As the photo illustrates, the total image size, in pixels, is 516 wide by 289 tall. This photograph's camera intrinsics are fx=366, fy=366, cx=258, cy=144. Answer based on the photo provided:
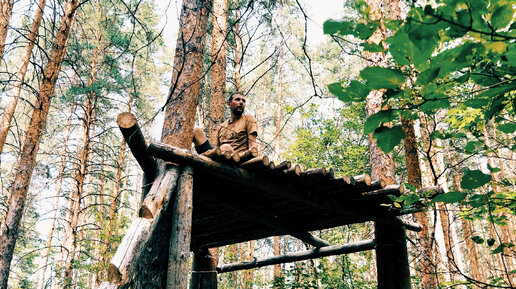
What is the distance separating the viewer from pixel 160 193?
3.17m

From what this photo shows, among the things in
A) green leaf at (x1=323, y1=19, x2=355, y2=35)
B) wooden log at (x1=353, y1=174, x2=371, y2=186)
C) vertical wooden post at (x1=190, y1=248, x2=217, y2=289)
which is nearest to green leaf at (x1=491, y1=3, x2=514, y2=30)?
green leaf at (x1=323, y1=19, x2=355, y2=35)

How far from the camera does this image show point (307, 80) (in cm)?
2844

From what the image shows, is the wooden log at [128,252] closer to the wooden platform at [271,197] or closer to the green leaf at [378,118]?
the wooden platform at [271,197]

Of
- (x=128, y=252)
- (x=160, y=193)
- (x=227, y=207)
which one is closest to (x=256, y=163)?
(x=160, y=193)

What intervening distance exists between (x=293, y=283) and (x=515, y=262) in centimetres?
1617

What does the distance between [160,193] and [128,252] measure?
60 centimetres

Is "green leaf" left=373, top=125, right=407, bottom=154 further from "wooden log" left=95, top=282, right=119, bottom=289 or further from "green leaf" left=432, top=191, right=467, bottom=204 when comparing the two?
"wooden log" left=95, top=282, right=119, bottom=289

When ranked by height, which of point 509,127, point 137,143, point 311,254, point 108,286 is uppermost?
point 137,143

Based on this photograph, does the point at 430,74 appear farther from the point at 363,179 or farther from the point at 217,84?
→ the point at 217,84

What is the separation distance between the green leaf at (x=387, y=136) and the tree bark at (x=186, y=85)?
3210 mm

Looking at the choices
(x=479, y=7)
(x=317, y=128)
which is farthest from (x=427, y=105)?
(x=317, y=128)

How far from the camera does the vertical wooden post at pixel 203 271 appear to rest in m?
6.13

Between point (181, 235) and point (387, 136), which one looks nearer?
point (387, 136)

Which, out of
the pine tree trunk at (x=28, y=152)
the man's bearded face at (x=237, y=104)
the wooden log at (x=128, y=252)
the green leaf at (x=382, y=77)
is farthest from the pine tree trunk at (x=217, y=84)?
the green leaf at (x=382, y=77)
